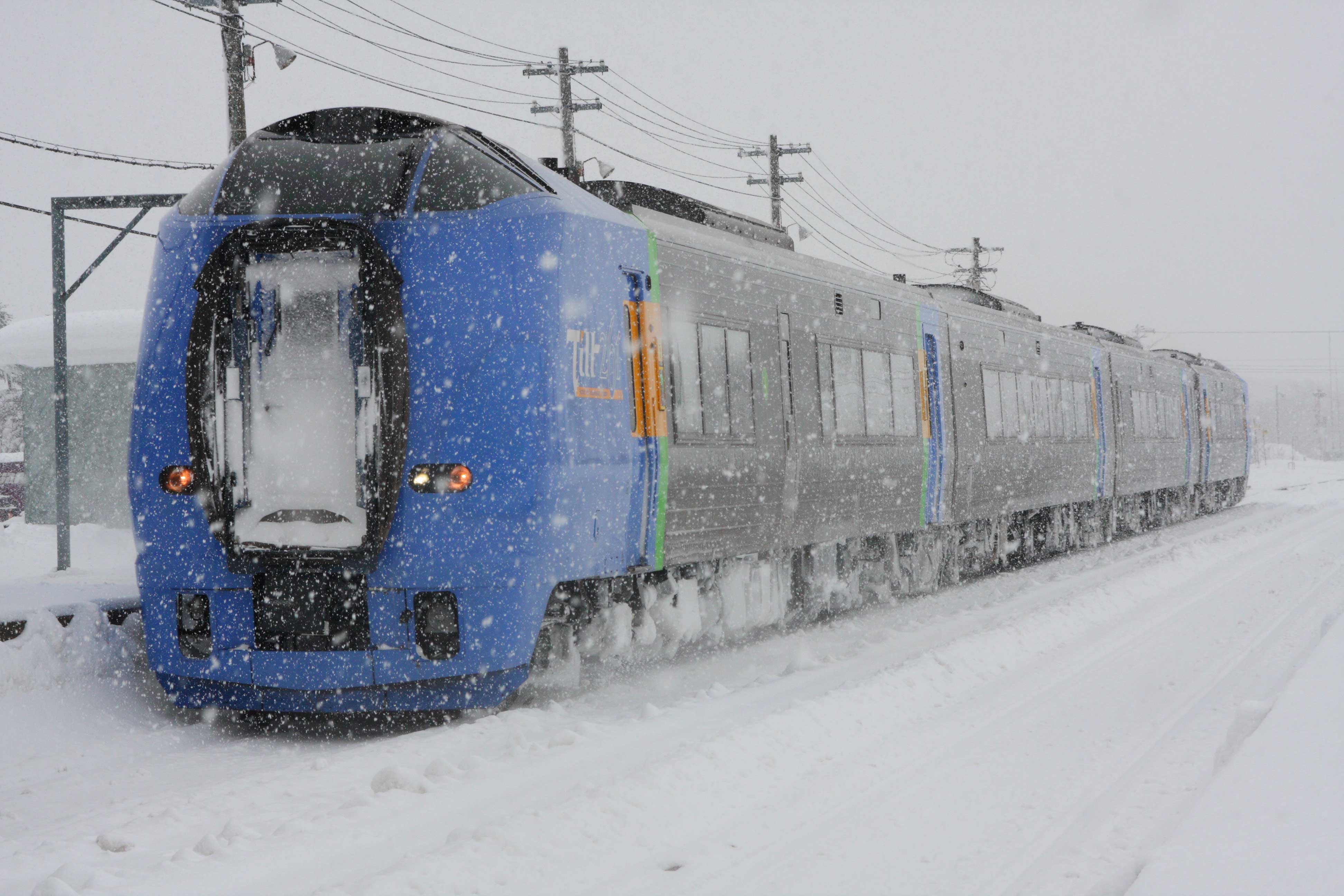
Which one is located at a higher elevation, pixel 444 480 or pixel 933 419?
pixel 933 419

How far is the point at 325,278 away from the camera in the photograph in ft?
20.9

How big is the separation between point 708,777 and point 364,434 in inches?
98.3

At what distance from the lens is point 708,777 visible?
506cm

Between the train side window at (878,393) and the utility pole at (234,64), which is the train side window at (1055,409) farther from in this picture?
the utility pole at (234,64)

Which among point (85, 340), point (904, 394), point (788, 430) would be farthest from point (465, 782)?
point (85, 340)

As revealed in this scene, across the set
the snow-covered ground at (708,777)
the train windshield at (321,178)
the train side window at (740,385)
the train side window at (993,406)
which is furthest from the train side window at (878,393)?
the train windshield at (321,178)

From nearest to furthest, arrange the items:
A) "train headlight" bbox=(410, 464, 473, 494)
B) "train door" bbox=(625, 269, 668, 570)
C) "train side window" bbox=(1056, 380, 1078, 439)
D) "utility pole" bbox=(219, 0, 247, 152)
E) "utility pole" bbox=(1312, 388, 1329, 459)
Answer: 1. "train headlight" bbox=(410, 464, 473, 494)
2. "train door" bbox=(625, 269, 668, 570)
3. "utility pole" bbox=(219, 0, 247, 152)
4. "train side window" bbox=(1056, 380, 1078, 439)
5. "utility pole" bbox=(1312, 388, 1329, 459)

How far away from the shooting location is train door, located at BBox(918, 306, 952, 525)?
1186cm

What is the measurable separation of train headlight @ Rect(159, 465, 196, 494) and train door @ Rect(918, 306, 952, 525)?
23.5 ft

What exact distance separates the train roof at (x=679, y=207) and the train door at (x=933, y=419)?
2.57 meters

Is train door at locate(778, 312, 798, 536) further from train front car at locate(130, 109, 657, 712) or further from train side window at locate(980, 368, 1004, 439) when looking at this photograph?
train side window at locate(980, 368, 1004, 439)

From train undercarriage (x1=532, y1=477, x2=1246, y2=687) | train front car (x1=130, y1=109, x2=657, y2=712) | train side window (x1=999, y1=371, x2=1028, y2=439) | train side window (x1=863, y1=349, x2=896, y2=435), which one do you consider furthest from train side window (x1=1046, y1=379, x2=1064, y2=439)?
train front car (x1=130, y1=109, x2=657, y2=712)

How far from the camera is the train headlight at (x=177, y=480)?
21.0 feet

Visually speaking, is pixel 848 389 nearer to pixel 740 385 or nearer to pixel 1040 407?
pixel 740 385
